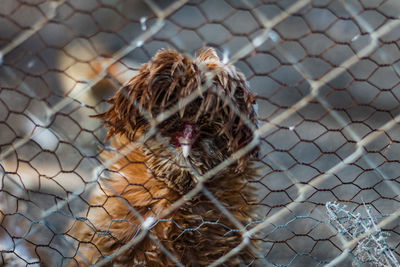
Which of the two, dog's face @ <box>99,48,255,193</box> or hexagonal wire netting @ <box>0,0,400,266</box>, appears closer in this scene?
dog's face @ <box>99,48,255,193</box>

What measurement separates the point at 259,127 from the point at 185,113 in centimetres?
26

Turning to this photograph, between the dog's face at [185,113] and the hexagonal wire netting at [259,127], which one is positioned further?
the hexagonal wire netting at [259,127]

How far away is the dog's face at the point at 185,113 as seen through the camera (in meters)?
1.25

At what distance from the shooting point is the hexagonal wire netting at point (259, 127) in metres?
1.38

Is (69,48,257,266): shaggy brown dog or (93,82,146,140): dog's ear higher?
(93,82,146,140): dog's ear

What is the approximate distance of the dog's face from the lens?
1.25 m

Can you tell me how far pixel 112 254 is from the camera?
1.33m

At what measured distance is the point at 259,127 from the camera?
4.61ft

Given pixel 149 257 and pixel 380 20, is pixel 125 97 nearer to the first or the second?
pixel 149 257

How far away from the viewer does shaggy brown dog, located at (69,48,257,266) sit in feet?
4.12

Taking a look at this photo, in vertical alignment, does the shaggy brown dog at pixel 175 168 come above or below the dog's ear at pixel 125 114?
below

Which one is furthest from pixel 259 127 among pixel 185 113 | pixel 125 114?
pixel 125 114

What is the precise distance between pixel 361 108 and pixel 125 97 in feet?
4.19

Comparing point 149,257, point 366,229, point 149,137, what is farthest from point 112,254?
point 366,229
